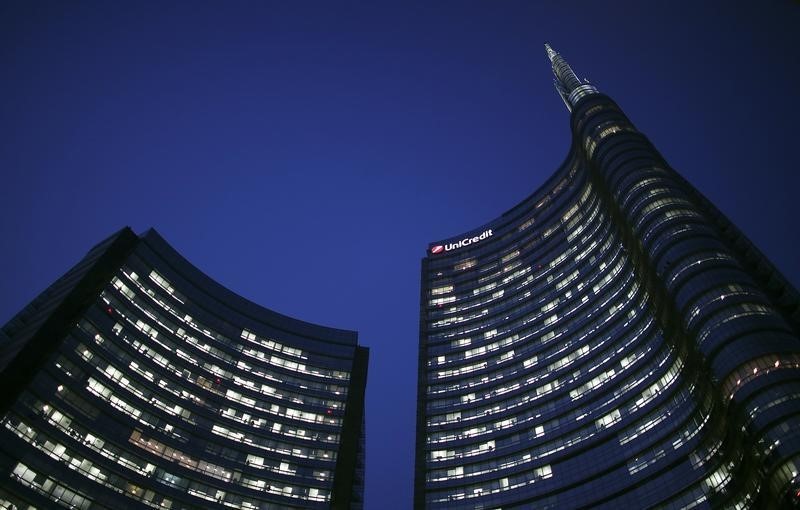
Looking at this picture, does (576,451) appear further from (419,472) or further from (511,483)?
(419,472)

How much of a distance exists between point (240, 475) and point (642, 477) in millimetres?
51368

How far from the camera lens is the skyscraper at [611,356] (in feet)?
181

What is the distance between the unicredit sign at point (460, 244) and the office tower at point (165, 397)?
40.0m

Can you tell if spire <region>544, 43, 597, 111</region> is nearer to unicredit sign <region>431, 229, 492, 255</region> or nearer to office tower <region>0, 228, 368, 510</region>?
unicredit sign <region>431, 229, 492, 255</region>

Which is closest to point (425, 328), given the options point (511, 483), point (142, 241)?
point (511, 483)

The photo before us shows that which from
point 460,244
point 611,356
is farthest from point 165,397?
point 460,244

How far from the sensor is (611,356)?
261 ft

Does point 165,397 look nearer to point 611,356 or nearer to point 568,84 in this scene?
point 611,356

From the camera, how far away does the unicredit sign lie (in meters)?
128

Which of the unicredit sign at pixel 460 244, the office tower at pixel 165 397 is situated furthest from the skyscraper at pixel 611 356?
the office tower at pixel 165 397

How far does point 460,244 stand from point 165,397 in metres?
75.7

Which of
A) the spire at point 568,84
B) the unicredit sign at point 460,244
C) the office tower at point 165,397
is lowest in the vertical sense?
the office tower at point 165,397

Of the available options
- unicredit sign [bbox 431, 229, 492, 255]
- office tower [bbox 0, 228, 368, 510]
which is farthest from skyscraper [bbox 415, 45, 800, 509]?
office tower [bbox 0, 228, 368, 510]

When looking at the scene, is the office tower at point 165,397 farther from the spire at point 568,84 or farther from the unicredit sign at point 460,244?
the spire at point 568,84
